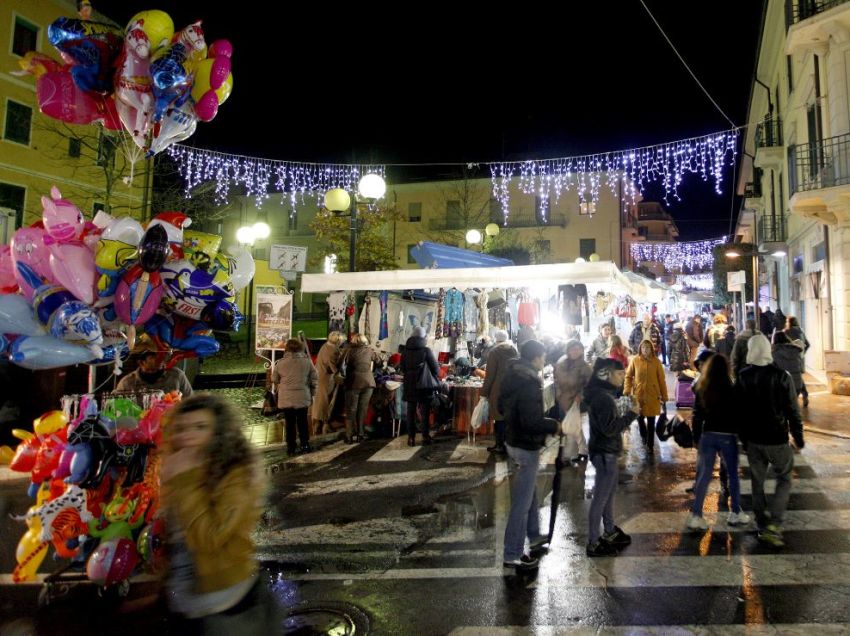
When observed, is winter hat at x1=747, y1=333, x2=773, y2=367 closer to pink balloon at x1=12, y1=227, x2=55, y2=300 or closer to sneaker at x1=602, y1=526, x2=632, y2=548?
sneaker at x1=602, y1=526, x2=632, y2=548

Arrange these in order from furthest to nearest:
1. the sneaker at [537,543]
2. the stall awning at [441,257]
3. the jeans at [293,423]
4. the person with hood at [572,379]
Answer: the stall awning at [441,257]
the jeans at [293,423]
the person with hood at [572,379]
the sneaker at [537,543]

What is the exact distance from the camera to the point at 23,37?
2327cm

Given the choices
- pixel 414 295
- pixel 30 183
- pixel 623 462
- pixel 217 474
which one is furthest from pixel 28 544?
pixel 30 183

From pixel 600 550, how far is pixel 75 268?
530cm

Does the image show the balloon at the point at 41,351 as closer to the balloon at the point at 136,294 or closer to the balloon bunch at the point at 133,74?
the balloon at the point at 136,294

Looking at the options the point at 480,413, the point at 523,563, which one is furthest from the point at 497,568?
the point at 480,413

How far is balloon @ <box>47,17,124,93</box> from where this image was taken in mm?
4566

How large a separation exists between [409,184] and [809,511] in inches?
1539

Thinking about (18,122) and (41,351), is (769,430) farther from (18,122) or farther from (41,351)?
(18,122)

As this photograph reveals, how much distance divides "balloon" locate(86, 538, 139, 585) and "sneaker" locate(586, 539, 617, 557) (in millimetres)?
4034

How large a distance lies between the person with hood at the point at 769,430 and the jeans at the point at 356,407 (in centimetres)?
671

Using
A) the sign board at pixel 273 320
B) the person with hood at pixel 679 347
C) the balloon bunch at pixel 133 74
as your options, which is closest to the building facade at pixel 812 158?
the person with hood at pixel 679 347

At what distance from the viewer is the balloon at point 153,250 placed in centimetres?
442

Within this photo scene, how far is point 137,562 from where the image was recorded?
4441 mm
